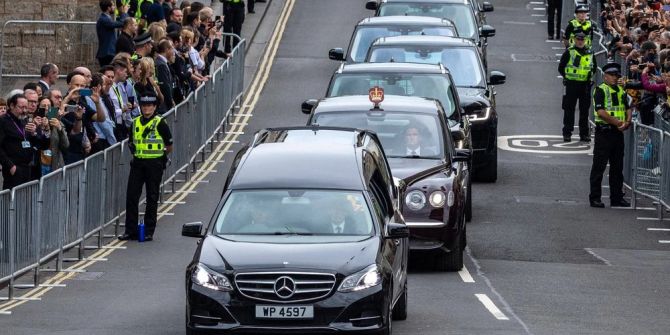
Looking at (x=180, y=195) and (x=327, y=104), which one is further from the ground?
(x=327, y=104)

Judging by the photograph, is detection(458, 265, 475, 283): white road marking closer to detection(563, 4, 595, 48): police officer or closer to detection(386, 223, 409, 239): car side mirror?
detection(386, 223, 409, 239): car side mirror

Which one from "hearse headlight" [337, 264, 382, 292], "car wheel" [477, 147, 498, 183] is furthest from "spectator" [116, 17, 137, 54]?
"hearse headlight" [337, 264, 382, 292]

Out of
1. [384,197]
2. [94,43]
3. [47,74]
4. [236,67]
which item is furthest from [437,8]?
[384,197]

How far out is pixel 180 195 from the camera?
25375 mm

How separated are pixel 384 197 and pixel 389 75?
25.6ft

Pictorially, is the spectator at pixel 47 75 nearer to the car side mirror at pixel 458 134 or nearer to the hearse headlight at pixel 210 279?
the car side mirror at pixel 458 134

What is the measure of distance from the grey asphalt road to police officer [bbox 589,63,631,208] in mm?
462

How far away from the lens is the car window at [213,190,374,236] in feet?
47.1

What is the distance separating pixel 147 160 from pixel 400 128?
3.84 m

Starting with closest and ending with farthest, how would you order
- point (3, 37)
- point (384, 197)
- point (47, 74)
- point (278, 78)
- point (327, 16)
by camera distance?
1. point (384, 197)
2. point (47, 74)
3. point (3, 37)
4. point (278, 78)
5. point (327, 16)

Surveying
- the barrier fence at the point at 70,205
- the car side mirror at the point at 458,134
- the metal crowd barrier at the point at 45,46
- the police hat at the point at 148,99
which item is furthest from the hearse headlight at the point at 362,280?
the metal crowd barrier at the point at 45,46

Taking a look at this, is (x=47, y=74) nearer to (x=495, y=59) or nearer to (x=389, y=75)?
A: (x=389, y=75)

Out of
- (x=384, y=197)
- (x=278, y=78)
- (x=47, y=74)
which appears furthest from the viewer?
(x=278, y=78)

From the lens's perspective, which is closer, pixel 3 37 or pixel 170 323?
pixel 170 323
